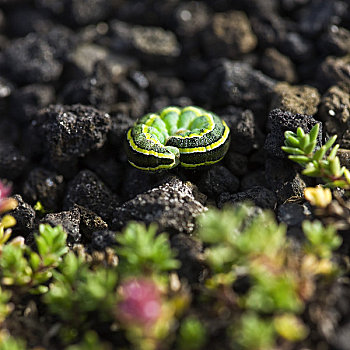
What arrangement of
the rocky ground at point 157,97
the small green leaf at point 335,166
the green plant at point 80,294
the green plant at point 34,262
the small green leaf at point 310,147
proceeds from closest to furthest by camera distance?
1. the green plant at point 80,294
2. the green plant at point 34,262
3. the small green leaf at point 335,166
4. the small green leaf at point 310,147
5. the rocky ground at point 157,97

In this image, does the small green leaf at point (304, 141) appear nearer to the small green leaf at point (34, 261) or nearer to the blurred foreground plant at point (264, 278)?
the blurred foreground plant at point (264, 278)

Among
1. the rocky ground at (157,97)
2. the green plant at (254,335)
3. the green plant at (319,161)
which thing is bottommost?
the rocky ground at (157,97)

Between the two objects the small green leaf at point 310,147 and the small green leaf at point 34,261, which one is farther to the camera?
the small green leaf at point 310,147

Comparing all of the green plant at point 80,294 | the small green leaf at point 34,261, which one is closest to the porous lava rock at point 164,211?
the green plant at point 80,294

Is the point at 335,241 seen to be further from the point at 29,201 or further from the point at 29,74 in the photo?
the point at 29,74

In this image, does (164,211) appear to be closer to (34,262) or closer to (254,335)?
(34,262)

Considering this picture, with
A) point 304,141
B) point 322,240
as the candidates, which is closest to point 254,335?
point 322,240
